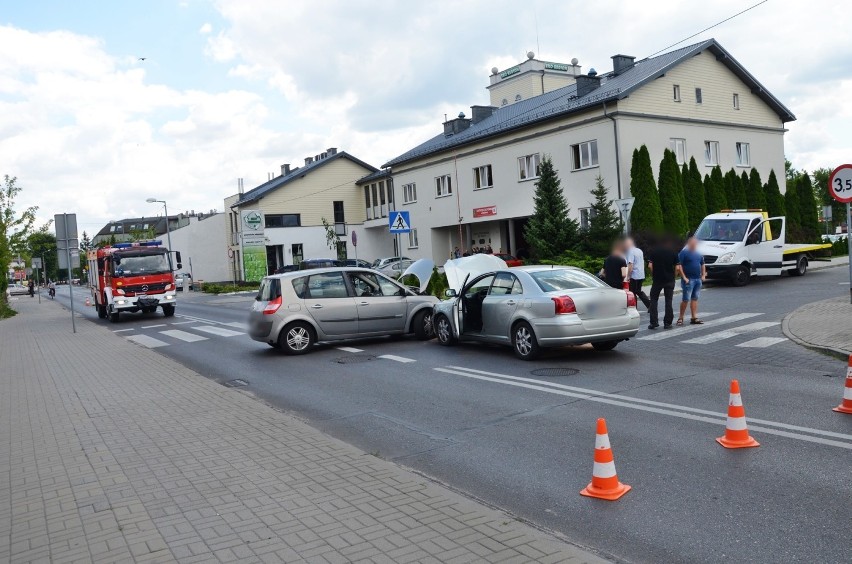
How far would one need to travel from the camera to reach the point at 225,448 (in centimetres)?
695

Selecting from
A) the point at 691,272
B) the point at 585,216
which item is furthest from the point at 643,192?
the point at 691,272

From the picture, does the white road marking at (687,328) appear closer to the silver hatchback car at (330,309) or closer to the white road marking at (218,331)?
the silver hatchback car at (330,309)

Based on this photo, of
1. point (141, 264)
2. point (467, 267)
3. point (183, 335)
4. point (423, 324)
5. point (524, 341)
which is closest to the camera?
point (524, 341)

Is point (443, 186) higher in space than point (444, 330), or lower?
higher

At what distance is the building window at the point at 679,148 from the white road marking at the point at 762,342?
928 inches

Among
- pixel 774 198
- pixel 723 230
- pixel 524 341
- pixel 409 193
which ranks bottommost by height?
pixel 524 341

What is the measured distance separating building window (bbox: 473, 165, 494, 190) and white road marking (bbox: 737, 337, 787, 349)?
90.6 feet

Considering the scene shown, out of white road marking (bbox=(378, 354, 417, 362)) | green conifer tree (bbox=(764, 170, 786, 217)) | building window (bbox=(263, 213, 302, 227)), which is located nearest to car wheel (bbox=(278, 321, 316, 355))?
white road marking (bbox=(378, 354, 417, 362))

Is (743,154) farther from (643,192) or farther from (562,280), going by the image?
(562,280)

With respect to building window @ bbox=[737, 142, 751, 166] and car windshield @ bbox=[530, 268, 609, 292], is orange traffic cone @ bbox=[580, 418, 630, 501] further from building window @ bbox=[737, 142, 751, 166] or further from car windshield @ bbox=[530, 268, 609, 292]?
building window @ bbox=[737, 142, 751, 166]

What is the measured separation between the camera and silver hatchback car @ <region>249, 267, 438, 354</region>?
542 inches

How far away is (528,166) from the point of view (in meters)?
36.5

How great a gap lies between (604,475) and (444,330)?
8.56m

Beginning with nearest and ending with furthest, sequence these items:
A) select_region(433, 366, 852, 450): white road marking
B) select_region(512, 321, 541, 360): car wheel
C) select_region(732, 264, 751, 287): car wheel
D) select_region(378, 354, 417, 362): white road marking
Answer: select_region(433, 366, 852, 450): white road marking, select_region(512, 321, 541, 360): car wheel, select_region(378, 354, 417, 362): white road marking, select_region(732, 264, 751, 287): car wheel
